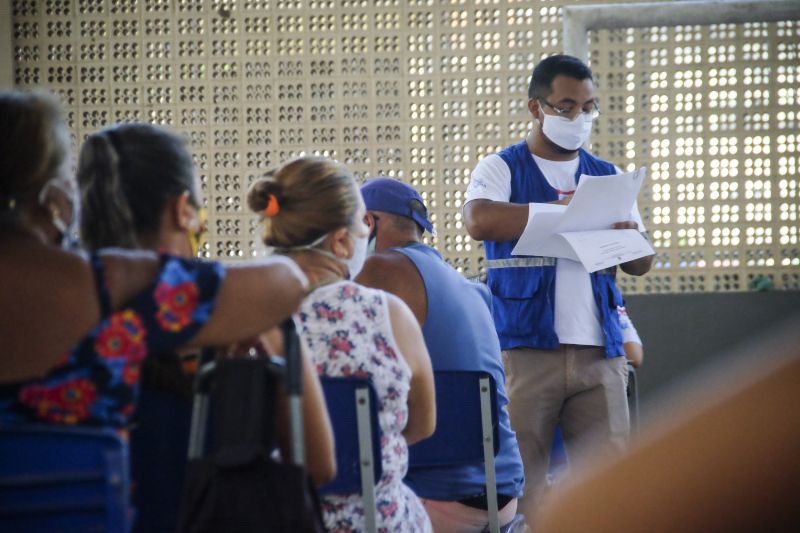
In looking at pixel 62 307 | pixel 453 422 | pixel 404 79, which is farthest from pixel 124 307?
pixel 404 79

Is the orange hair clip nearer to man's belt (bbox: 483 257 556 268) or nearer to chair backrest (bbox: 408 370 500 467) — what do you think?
chair backrest (bbox: 408 370 500 467)

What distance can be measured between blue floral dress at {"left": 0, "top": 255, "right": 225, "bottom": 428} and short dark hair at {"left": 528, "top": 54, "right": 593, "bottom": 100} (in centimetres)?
213

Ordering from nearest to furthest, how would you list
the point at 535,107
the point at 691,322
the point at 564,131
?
the point at 564,131 → the point at 535,107 → the point at 691,322

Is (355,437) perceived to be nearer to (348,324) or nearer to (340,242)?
(348,324)

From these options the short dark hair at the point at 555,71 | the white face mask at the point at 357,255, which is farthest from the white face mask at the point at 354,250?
the short dark hair at the point at 555,71

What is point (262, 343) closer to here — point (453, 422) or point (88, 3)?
point (453, 422)

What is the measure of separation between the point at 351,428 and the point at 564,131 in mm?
1553

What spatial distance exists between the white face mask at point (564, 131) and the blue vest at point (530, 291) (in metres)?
0.09

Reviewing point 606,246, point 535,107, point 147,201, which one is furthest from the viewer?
point 535,107

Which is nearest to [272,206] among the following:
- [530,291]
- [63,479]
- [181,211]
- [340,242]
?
[340,242]

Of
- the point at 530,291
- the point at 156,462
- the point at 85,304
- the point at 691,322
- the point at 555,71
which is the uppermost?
the point at 555,71

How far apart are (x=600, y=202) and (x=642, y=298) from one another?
3.62ft

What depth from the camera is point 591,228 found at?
2887 mm

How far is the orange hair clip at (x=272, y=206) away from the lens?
1.90 meters
